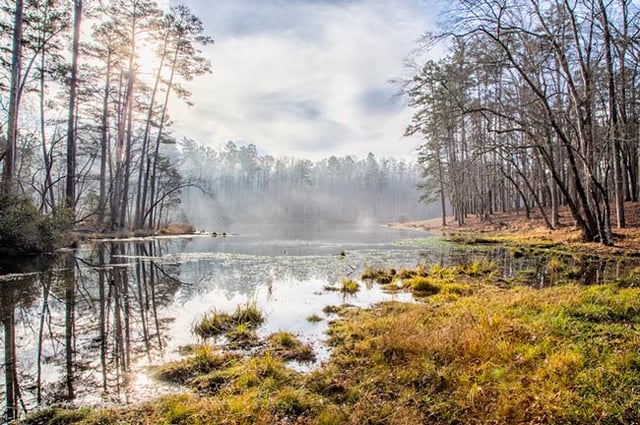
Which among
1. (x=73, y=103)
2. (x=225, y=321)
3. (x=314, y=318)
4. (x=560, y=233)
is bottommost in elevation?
(x=314, y=318)

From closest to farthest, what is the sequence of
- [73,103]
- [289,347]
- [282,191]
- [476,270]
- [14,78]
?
[289,347] → [476,270] → [14,78] → [73,103] → [282,191]

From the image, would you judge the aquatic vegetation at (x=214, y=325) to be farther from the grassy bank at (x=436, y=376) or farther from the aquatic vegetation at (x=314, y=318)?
the aquatic vegetation at (x=314, y=318)

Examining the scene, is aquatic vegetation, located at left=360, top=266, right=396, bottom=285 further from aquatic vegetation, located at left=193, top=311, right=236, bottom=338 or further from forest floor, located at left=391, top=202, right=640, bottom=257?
forest floor, located at left=391, top=202, right=640, bottom=257

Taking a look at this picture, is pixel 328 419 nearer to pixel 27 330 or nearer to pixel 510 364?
pixel 510 364

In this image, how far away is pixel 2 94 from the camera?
14.1 m

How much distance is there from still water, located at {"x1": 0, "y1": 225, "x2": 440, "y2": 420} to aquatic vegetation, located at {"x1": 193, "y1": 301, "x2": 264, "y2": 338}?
0.19 meters

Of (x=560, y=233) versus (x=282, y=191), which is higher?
(x=282, y=191)

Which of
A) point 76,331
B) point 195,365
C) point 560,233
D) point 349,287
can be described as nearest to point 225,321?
point 195,365

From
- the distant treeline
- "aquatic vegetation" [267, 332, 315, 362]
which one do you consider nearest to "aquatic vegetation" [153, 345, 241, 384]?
"aquatic vegetation" [267, 332, 315, 362]

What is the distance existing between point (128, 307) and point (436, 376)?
5.28m

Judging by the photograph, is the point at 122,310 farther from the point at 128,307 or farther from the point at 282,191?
the point at 282,191

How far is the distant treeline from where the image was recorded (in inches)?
3093

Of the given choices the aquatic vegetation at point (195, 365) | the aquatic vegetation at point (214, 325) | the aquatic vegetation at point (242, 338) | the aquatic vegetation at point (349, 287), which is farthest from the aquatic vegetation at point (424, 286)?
the aquatic vegetation at point (195, 365)

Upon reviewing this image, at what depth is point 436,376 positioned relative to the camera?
3.13 m
